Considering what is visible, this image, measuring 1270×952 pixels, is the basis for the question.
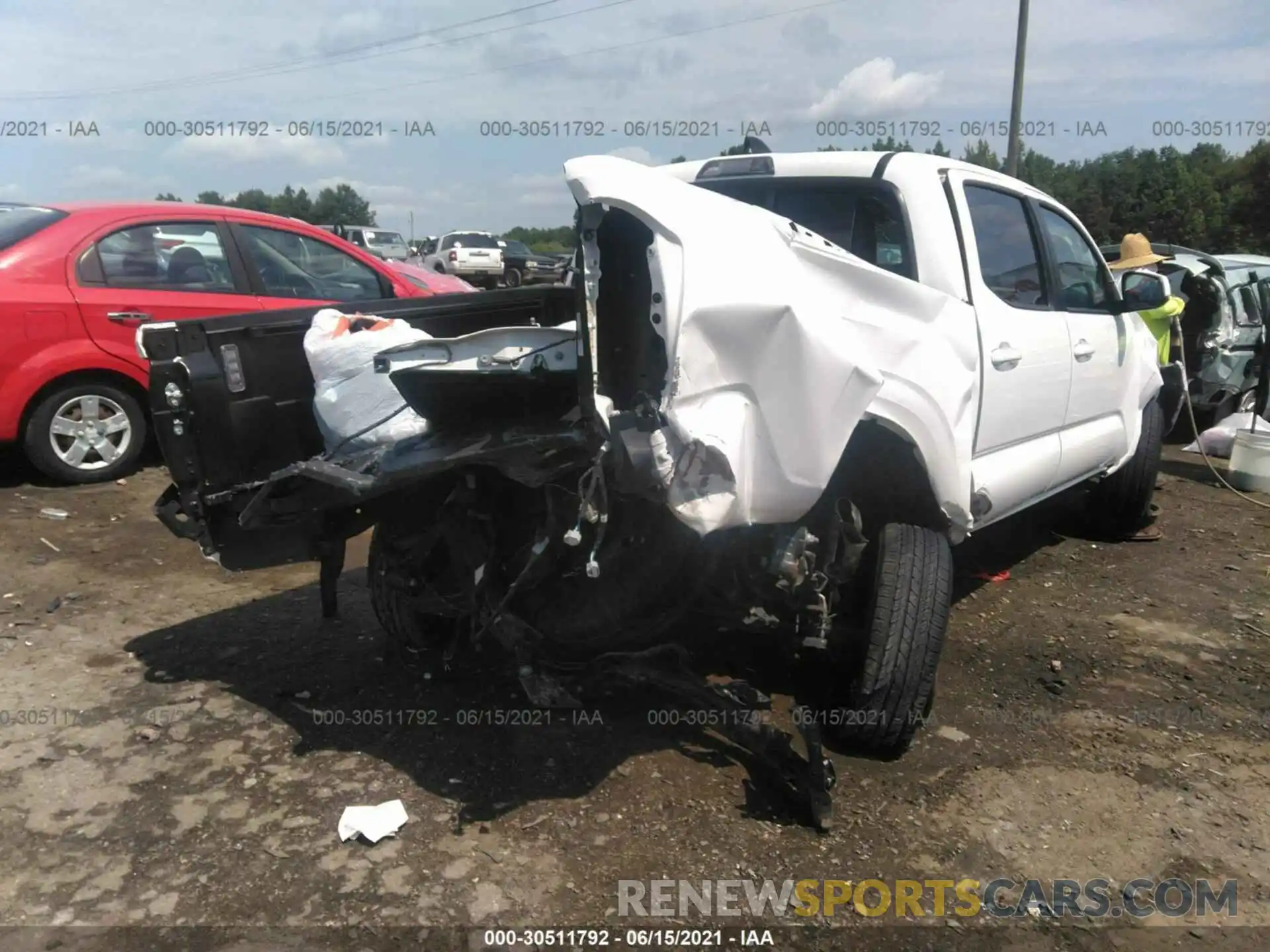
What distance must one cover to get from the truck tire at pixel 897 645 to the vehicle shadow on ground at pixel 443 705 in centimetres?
37

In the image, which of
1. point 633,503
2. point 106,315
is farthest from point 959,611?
point 106,315

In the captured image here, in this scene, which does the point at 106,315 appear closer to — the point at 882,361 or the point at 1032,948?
the point at 882,361

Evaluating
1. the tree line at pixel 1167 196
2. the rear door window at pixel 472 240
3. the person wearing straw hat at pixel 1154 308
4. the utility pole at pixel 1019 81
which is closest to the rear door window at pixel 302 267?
the person wearing straw hat at pixel 1154 308

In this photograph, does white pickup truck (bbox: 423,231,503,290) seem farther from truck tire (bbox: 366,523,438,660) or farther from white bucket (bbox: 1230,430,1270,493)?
truck tire (bbox: 366,523,438,660)

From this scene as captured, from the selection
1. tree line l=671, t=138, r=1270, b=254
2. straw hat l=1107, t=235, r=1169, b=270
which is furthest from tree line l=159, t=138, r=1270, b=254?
straw hat l=1107, t=235, r=1169, b=270

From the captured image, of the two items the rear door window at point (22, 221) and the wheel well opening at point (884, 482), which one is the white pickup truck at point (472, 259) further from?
the wheel well opening at point (884, 482)

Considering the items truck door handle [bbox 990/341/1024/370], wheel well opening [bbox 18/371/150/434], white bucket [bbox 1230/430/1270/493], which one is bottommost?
white bucket [bbox 1230/430/1270/493]

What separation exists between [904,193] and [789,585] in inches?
66.0

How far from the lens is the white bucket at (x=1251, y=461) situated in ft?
23.0

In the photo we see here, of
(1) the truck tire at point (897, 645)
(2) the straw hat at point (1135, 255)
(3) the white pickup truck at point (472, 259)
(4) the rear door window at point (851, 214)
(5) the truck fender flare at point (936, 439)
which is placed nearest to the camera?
(5) the truck fender flare at point (936, 439)

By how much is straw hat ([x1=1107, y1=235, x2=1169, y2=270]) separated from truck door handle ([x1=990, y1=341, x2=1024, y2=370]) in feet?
13.9

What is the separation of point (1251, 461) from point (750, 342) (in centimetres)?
608

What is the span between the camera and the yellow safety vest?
5.95m

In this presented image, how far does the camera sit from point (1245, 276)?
377 inches
